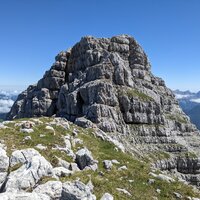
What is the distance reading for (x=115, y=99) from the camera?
125125 mm

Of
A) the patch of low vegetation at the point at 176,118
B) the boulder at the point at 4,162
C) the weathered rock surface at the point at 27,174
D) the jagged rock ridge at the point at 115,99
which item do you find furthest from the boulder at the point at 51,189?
the patch of low vegetation at the point at 176,118

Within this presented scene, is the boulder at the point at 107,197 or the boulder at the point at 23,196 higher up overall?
the boulder at the point at 23,196

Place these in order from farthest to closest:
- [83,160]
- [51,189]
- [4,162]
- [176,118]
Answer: [176,118] → [83,160] → [4,162] → [51,189]

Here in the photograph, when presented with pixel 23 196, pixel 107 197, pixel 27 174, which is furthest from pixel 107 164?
pixel 23 196

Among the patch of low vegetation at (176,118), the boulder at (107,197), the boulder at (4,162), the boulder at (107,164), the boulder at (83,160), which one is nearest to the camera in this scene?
the boulder at (107,197)

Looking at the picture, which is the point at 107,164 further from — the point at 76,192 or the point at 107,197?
the point at 76,192

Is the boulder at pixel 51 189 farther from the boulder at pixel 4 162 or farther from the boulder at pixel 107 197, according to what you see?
the boulder at pixel 4 162

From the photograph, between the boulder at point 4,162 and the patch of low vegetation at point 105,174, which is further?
the boulder at point 4,162

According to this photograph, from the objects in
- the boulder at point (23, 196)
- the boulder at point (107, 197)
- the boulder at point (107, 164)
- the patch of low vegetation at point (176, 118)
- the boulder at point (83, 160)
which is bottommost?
the boulder at point (107, 197)

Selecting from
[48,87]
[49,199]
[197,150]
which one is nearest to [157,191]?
[49,199]

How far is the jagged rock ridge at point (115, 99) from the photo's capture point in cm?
12125

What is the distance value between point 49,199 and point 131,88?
115638 mm

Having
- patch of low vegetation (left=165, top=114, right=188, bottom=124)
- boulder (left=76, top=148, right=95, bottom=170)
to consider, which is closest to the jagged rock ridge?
patch of low vegetation (left=165, top=114, right=188, bottom=124)

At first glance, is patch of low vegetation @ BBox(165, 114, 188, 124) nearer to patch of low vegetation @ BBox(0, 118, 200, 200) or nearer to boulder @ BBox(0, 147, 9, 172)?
patch of low vegetation @ BBox(0, 118, 200, 200)
